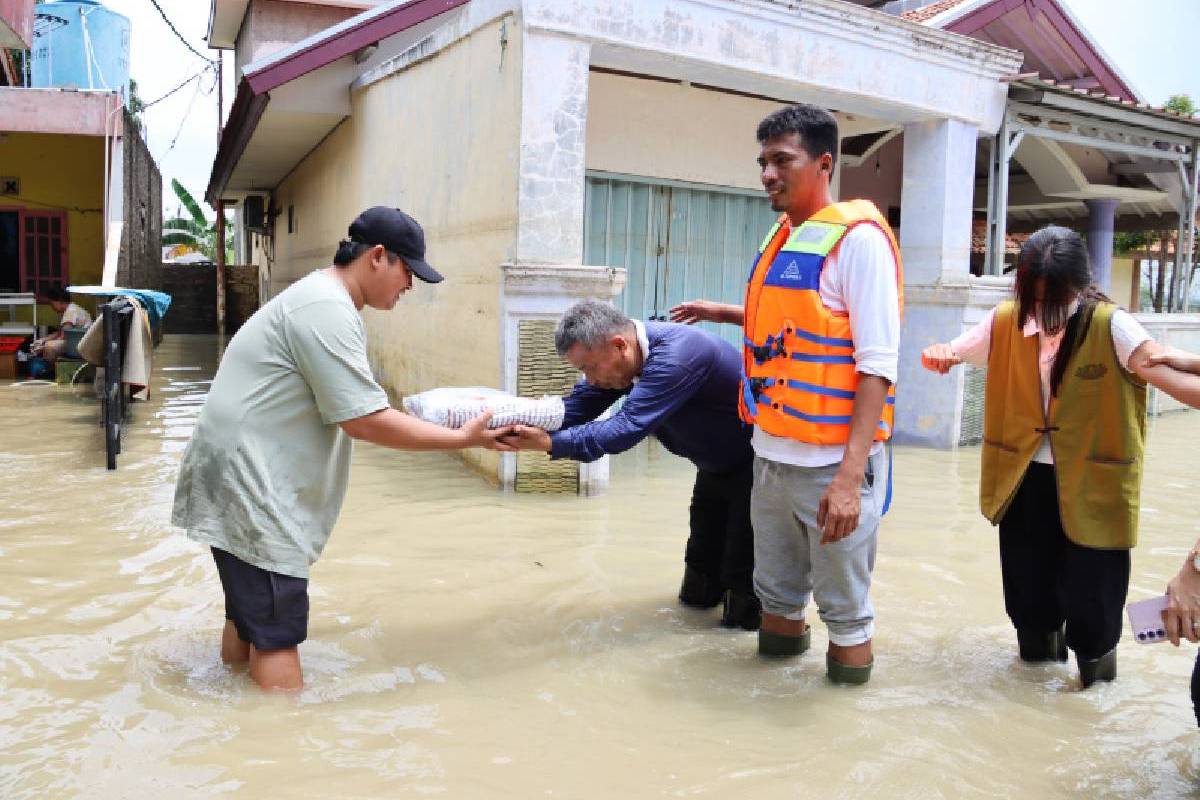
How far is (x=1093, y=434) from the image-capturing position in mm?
3646

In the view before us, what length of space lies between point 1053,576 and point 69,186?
16579 millimetres

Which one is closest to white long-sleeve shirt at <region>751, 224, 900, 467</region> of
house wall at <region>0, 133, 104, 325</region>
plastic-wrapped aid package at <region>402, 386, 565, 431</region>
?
plastic-wrapped aid package at <region>402, 386, 565, 431</region>

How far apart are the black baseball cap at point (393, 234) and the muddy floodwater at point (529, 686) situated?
1.53m

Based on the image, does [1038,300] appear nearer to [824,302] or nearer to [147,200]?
[824,302]

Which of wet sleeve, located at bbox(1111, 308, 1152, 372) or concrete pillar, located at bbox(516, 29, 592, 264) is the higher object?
concrete pillar, located at bbox(516, 29, 592, 264)

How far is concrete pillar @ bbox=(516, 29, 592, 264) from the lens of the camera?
672 cm

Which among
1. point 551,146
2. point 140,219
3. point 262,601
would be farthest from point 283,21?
point 262,601

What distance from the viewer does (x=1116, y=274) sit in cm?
2109

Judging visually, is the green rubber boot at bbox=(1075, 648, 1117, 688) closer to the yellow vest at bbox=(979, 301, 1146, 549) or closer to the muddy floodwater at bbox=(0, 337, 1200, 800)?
the muddy floodwater at bbox=(0, 337, 1200, 800)

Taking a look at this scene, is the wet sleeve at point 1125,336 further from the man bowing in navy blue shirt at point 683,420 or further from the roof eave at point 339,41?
the roof eave at point 339,41

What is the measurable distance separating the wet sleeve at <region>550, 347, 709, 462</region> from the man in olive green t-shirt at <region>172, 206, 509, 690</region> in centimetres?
62

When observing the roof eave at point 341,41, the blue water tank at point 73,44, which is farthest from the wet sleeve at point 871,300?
the blue water tank at point 73,44

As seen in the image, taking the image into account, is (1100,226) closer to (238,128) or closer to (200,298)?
(238,128)

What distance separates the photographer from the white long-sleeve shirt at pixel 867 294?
3.30m
